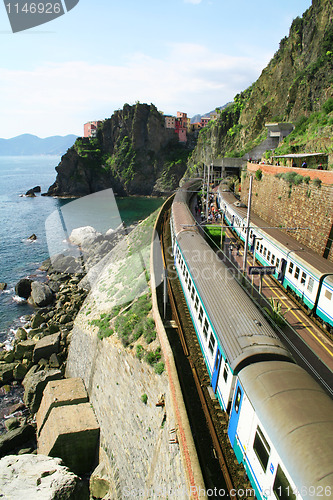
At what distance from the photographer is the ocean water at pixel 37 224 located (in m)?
32.0

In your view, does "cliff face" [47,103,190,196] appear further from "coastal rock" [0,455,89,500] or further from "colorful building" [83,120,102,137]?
"coastal rock" [0,455,89,500]

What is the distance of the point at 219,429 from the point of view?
862 centimetres

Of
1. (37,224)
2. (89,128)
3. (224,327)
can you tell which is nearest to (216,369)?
(224,327)

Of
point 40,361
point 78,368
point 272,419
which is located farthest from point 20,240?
point 272,419

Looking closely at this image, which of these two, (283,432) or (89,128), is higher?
(89,128)

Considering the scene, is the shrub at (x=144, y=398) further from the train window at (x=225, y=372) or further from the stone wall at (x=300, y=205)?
the stone wall at (x=300, y=205)

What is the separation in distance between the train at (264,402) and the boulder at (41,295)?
23.0m

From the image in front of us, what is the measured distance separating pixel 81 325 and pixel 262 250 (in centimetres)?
1292

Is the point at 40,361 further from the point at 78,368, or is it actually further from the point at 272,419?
the point at 272,419

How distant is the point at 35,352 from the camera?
20688 mm

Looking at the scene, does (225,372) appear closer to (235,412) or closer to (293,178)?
(235,412)

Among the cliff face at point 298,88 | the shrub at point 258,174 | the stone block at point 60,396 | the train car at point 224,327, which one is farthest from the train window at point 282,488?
the shrub at point 258,174

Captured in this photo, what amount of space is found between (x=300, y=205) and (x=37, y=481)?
1987cm

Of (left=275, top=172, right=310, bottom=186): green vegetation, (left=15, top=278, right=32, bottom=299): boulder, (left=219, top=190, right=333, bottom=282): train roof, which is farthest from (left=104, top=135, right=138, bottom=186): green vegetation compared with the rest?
(left=219, top=190, right=333, bottom=282): train roof
